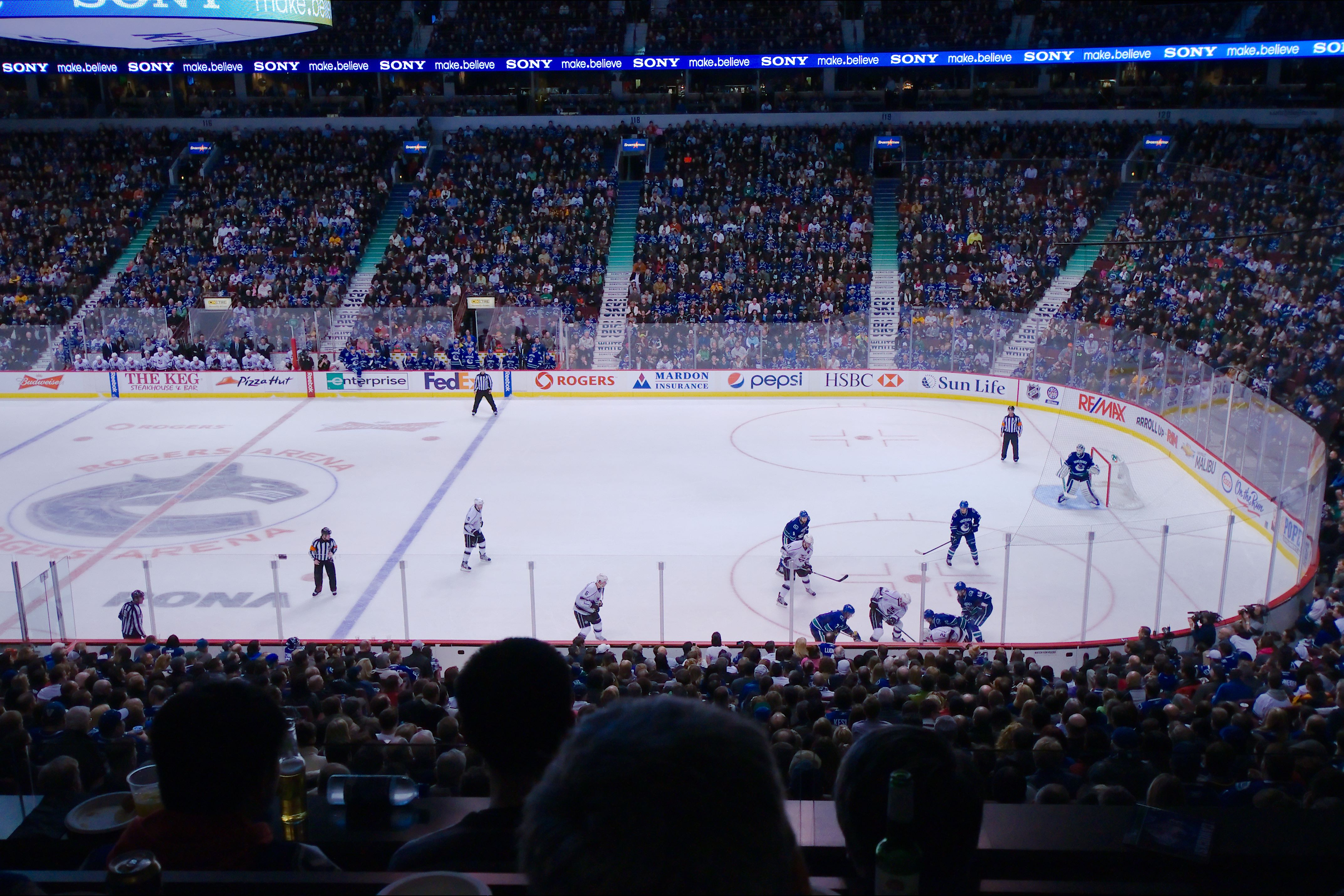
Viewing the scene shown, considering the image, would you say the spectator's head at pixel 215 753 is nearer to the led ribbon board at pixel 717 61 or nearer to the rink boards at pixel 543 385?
the rink boards at pixel 543 385

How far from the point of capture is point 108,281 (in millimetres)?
34719

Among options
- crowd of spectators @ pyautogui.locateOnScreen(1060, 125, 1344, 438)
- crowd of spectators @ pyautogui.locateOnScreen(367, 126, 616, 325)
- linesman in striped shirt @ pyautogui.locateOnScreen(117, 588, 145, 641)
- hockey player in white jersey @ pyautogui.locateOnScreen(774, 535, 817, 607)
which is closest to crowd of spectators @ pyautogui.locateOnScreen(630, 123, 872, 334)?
crowd of spectators @ pyautogui.locateOnScreen(367, 126, 616, 325)

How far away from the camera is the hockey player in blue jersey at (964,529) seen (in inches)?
553

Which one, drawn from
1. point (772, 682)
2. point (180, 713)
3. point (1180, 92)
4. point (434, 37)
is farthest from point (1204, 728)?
point (434, 37)

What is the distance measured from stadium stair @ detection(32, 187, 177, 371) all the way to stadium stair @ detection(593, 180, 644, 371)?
1405 centimetres

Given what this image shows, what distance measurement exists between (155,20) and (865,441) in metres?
15.1

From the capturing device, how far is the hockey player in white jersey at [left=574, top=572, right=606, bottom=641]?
39.5 ft

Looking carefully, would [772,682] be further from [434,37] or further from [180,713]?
[434,37]

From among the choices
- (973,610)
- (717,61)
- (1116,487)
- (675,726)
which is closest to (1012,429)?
(1116,487)

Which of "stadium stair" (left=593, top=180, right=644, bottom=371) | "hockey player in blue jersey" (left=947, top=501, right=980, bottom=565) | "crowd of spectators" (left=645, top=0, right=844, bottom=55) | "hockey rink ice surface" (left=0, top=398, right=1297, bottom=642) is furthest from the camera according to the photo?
"crowd of spectators" (left=645, top=0, right=844, bottom=55)

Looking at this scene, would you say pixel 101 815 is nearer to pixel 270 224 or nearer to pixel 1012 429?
→ pixel 1012 429

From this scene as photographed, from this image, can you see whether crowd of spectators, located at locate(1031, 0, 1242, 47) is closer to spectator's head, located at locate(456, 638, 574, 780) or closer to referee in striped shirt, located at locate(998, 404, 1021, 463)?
referee in striped shirt, located at locate(998, 404, 1021, 463)

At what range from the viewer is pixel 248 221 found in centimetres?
3553

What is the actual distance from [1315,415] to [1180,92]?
23499 mm
